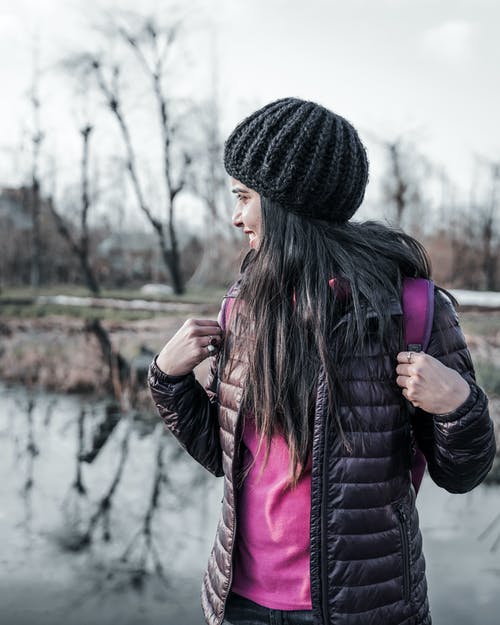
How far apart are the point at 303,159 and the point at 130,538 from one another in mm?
2858

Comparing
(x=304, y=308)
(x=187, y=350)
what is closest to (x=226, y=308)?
(x=187, y=350)

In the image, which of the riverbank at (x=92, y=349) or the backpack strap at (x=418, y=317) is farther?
the riverbank at (x=92, y=349)

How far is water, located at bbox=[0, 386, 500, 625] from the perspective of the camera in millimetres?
2887

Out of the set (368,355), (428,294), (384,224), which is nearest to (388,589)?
(368,355)

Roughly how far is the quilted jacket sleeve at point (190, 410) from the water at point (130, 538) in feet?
5.46

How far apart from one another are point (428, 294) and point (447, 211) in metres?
18.5

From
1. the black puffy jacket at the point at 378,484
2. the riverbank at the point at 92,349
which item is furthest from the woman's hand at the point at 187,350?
the riverbank at the point at 92,349

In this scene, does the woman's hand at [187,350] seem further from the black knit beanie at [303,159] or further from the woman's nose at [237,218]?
the black knit beanie at [303,159]

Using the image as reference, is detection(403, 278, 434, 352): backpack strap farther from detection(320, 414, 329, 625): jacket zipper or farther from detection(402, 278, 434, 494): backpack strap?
detection(320, 414, 329, 625): jacket zipper

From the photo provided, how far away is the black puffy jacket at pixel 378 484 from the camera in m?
1.20

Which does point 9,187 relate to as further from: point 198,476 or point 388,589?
point 388,589

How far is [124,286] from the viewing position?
936 inches

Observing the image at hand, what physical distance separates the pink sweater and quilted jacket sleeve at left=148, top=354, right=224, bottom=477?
0.16 m

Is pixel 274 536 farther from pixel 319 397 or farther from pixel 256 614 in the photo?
pixel 319 397
